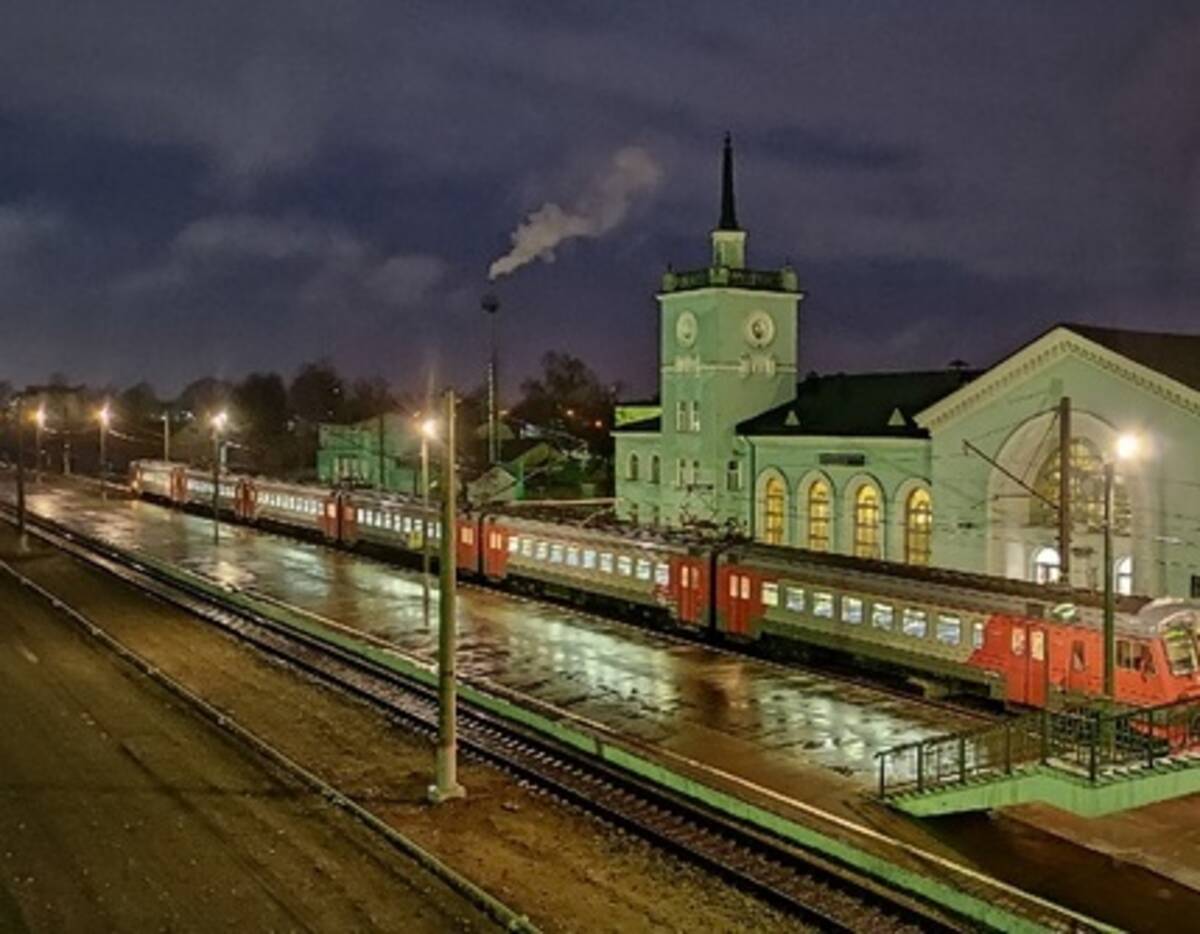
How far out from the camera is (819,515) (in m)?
54.0

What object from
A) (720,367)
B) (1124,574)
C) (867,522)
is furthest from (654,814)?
(720,367)

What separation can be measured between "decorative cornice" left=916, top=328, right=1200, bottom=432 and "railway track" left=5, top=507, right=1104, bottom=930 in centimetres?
2370

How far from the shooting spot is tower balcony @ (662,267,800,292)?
60125mm

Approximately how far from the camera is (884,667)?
30.9 m

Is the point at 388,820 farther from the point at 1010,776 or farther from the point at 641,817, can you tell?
the point at 1010,776

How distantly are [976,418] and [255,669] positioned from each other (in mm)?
26766

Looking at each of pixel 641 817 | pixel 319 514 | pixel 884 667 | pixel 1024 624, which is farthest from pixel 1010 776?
pixel 319 514

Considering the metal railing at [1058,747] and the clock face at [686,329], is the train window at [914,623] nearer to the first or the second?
the metal railing at [1058,747]

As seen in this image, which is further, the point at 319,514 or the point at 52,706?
the point at 319,514

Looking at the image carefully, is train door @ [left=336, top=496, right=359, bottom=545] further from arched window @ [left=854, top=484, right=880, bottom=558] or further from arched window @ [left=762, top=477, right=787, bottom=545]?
arched window @ [left=854, top=484, right=880, bottom=558]

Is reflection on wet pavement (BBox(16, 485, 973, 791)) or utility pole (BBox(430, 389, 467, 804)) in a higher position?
utility pole (BBox(430, 389, 467, 804))

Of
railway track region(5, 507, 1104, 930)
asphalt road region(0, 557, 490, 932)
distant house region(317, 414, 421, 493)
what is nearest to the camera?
asphalt road region(0, 557, 490, 932)

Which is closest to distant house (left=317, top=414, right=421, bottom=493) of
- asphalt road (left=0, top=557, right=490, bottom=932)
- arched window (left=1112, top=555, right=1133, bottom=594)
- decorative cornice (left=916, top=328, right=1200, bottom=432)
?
decorative cornice (left=916, top=328, right=1200, bottom=432)

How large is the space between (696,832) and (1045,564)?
2770 cm
